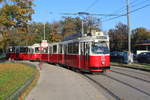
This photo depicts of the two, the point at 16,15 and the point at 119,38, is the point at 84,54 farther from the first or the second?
the point at 119,38

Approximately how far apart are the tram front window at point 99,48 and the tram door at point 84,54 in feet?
1.57

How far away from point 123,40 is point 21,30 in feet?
136

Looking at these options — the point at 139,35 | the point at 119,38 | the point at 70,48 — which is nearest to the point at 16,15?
the point at 70,48

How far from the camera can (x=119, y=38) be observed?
7094 centimetres

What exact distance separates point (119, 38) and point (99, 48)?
5271 centimetres

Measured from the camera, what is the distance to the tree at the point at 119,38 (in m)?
71.0

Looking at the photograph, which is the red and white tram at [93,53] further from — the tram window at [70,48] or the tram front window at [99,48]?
the tram window at [70,48]

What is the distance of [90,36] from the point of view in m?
19.9

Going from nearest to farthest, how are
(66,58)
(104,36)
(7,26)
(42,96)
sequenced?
(42,96) < (104,36) < (66,58) < (7,26)

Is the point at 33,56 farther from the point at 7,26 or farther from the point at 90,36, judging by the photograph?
the point at 90,36

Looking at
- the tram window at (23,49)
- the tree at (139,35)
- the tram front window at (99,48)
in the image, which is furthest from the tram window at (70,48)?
the tree at (139,35)

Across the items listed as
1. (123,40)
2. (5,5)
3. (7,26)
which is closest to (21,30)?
(7,26)

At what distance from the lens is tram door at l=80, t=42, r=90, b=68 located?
19578 millimetres

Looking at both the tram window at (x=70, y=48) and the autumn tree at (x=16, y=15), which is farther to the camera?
the autumn tree at (x=16, y=15)
